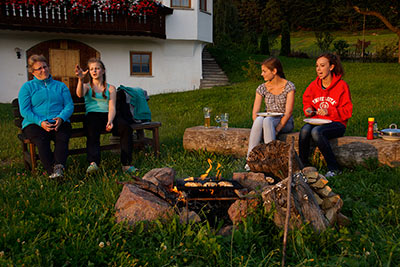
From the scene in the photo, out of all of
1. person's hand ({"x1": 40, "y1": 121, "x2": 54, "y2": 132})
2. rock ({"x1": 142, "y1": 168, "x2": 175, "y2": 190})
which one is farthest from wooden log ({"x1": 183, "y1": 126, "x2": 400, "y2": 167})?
person's hand ({"x1": 40, "y1": 121, "x2": 54, "y2": 132})

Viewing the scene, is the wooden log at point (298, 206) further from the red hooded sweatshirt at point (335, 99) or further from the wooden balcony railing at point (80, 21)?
the wooden balcony railing at point (80, 21)

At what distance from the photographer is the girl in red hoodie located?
4777mm

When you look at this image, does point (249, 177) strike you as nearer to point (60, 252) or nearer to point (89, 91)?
point (60, 252)

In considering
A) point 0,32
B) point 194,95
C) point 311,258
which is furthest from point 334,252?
point 0,32

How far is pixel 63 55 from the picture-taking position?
16.0 m

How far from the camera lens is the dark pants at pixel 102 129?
5.04 meters

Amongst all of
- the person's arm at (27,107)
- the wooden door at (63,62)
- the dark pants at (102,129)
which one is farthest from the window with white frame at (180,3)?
the person's arm at (27,107)

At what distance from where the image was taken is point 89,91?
5340 mm

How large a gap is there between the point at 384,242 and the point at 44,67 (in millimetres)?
4468

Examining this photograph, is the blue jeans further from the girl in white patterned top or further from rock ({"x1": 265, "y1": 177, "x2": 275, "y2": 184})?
rock ({"x1": 265, "y1": 177, "x2": 275, "y2": 184})

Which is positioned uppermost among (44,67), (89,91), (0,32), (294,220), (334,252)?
(0,32)

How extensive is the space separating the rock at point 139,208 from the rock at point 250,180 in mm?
947

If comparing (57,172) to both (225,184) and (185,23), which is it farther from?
(185,23)

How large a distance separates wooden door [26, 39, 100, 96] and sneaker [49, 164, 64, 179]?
12285 millimetres
